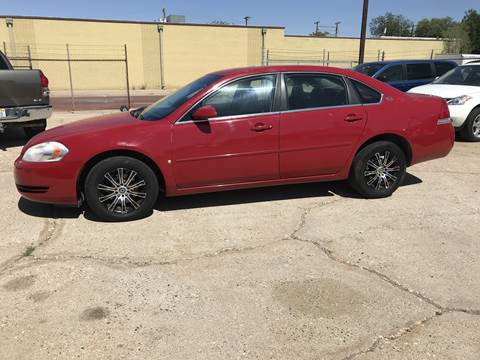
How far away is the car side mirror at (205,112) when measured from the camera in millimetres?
4566

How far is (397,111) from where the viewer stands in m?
5.33

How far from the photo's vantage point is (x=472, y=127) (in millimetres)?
8859

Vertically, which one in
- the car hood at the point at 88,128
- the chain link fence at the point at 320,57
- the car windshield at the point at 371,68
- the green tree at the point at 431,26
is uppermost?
the green tree at the point at 431,26

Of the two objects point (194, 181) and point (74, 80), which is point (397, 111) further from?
point (74, 80)

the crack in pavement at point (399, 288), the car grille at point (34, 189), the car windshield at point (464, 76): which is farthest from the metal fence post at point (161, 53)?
the crack in pavement at point (399, 288)

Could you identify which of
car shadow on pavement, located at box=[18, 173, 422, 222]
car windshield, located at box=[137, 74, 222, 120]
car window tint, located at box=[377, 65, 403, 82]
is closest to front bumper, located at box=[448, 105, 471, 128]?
car shadow on pavement, located at box=[18, 173, 422, 222]

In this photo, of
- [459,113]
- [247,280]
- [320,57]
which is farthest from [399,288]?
[320,57]

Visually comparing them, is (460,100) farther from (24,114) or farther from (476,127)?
(24,114)

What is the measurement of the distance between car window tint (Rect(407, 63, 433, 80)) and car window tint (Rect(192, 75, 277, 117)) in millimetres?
8356

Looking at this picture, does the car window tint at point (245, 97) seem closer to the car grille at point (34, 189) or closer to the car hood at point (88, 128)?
the car hood at point (88, 128)

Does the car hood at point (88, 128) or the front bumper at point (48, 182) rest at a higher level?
the car hood at point (88, 128)

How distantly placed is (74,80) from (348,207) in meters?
31.7

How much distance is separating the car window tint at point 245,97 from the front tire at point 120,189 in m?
0.93

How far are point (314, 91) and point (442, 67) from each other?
8954 millimetres
